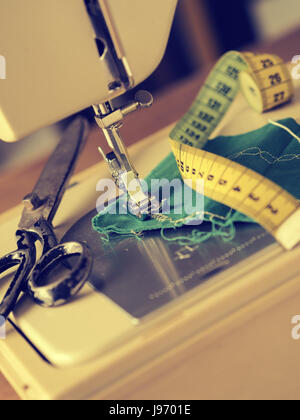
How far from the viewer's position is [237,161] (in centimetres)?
88

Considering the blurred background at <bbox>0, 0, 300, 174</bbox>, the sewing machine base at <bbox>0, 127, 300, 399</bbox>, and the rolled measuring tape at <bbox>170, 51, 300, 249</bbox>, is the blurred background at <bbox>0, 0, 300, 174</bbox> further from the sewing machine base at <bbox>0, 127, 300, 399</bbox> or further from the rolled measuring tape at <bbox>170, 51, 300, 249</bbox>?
the sewing machine base at <bbox>0, 127, 300, 399</bbox>

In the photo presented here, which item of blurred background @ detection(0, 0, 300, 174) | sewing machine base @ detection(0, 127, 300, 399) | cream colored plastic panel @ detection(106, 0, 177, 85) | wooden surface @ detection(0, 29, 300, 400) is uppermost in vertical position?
cream colored plastic panel @ detection(106, 0, 177, 85)

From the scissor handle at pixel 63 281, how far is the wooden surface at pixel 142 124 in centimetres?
58

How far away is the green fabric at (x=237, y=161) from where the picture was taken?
0.75 metres

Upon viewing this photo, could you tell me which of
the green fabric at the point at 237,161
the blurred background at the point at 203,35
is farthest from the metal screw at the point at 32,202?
the blurred background at the point at 203,35

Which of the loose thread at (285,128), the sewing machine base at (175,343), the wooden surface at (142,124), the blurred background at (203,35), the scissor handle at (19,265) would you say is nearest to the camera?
the sewing machine base at (175,343)

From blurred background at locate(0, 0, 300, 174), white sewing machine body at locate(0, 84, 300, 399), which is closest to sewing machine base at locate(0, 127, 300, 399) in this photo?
white sewing machine body at locate(0, 84, 300, 399)

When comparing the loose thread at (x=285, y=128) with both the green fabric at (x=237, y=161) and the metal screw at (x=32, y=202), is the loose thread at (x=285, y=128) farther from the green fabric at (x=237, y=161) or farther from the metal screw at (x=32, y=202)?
the metal screw at (x=32, y=202)

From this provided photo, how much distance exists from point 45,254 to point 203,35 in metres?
2.05

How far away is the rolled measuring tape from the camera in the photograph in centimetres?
69

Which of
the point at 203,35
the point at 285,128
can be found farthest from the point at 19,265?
the point at 203,35

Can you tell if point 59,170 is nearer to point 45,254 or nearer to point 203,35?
point 45,254

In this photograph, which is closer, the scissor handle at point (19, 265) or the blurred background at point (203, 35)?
the scissor handle at point (19, 265)

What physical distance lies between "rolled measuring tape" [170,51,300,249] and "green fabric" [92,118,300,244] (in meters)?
0.03
